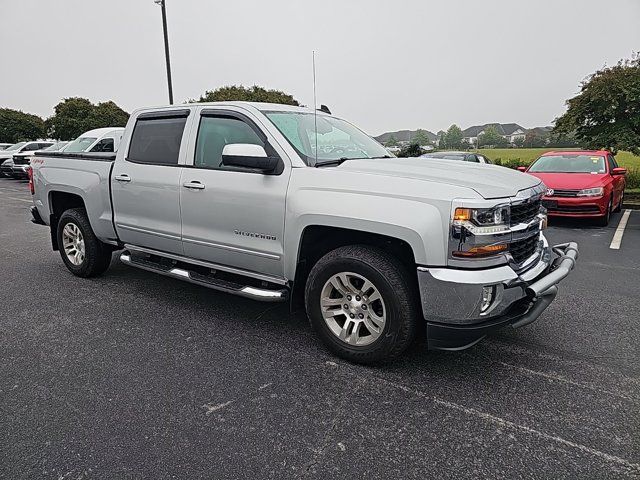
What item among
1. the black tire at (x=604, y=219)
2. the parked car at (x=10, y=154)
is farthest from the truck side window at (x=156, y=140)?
the parked car at (x=10, y=154)

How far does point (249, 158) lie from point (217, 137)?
2.71 ft

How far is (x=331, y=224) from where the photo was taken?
3266 mm

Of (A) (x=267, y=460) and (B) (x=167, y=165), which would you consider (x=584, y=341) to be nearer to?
(A) (x=267, y=460)

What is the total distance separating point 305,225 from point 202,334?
1.37m

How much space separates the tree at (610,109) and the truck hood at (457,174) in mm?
11062

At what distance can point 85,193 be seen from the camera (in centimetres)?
508

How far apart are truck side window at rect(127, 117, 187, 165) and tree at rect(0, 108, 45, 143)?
4141 centimetres

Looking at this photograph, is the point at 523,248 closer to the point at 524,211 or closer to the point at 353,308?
the point at 524,211

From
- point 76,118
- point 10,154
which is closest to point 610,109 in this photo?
point 10,154

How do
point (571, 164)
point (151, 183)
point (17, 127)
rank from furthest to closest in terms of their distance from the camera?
point (17, 127) → point (571, 164) → point (151, 183)

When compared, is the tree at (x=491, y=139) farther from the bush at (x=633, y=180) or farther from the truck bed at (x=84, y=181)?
the truck bed at (x=84, y=181)

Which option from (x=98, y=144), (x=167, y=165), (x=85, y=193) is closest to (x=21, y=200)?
(x=98, y=144)

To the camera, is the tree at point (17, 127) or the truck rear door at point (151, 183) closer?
the truck rear door at point (151, 183)

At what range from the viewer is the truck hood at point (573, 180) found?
895 cm
